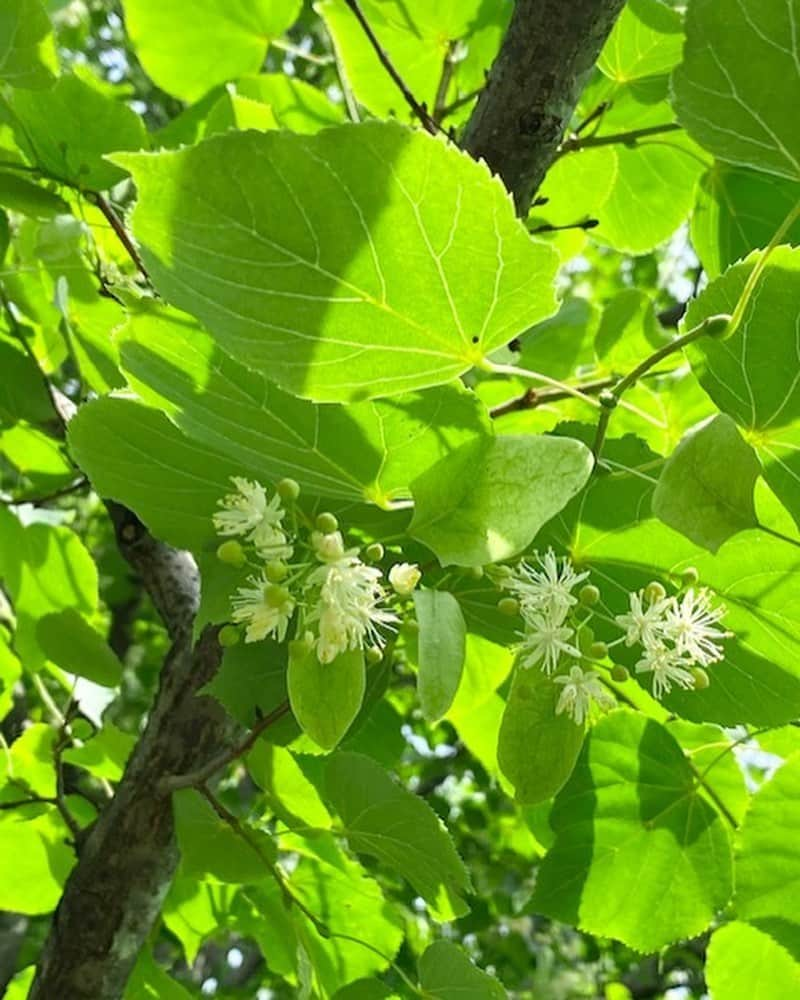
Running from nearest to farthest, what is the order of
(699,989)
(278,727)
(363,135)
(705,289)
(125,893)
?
1. (363,135)
2. (705,289)
3. (278,727)
4. (125,893)
5. (699,989)

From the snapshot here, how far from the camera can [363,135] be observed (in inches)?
22.2

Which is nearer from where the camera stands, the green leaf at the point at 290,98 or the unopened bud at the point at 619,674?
the unopened bud at the point at 619,674

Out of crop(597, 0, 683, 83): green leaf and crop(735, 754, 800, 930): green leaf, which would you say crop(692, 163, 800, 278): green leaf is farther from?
crop(735, 754, 800, 930): green leaf

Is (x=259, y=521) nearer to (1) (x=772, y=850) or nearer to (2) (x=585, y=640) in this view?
(2) (x=585, y=640)

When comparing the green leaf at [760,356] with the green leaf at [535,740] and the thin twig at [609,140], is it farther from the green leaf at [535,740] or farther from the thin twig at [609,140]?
the thin twig at [609,140]

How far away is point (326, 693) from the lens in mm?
702

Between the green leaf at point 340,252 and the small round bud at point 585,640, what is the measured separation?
22 centimetres

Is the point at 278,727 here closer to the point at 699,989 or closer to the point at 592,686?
the point at 592,686

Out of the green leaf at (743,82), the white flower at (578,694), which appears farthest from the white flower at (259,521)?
the green leaf at (743,82)

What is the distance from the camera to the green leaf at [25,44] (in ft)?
3.32

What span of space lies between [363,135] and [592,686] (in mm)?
400

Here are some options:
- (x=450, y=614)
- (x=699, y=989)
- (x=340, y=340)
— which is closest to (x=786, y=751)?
(x=450, y=614)

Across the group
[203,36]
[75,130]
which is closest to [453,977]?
[75,130]

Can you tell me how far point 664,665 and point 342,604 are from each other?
248 mm
